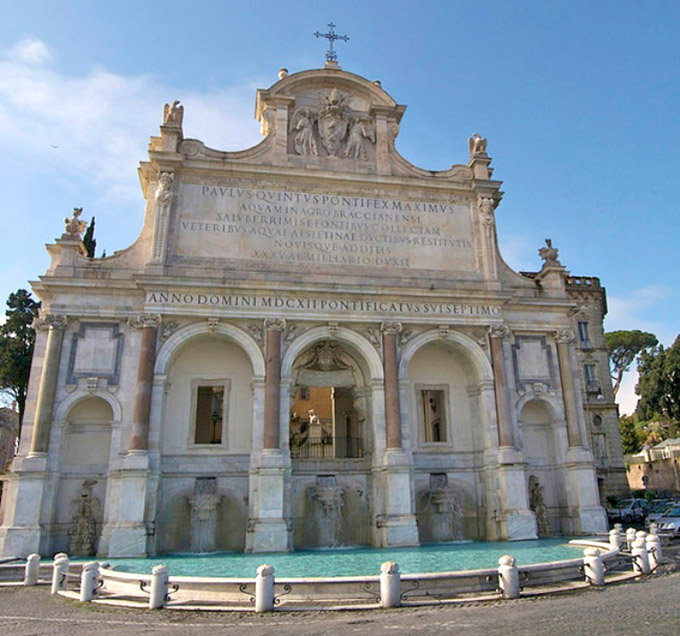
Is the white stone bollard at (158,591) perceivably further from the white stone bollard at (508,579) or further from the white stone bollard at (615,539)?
the white stone bollard at (615,539)

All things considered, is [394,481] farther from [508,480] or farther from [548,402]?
[548,402]

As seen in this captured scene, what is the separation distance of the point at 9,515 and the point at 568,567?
1687 centimetres

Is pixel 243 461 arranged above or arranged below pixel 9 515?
above

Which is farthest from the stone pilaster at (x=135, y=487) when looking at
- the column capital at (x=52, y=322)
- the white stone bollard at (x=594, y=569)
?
the white stone bollard at (x=594, y=569)

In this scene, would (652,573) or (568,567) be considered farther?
(652,573)

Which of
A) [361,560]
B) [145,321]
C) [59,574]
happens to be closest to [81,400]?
[145,321]

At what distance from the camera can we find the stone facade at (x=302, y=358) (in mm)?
20906

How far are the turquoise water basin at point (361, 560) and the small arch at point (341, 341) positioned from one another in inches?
250

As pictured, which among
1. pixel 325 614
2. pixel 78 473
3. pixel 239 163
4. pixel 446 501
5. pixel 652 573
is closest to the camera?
pixel 325 614

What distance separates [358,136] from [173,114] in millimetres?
7660

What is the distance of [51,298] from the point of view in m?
22.1

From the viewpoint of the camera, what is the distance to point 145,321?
21.6 m

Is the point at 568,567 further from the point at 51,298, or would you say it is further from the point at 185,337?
the point at 51,298

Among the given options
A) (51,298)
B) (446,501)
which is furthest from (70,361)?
(446,501)
